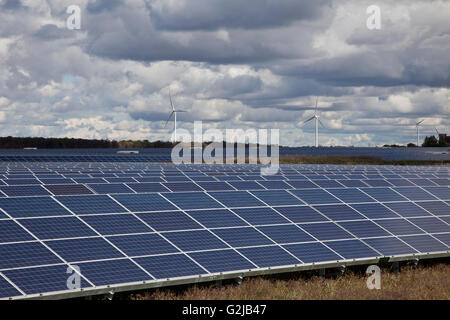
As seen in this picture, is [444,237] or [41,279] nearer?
[41,279]

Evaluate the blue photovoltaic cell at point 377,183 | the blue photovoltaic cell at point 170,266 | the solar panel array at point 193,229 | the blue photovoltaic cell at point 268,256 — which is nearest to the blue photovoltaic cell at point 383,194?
the solar panel array at point 193,229

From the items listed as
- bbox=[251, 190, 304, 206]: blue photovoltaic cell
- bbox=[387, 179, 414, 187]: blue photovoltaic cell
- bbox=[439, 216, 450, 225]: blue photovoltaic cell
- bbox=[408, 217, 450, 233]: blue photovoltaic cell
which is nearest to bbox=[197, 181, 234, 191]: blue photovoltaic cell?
bbox=[251, 190, 304, 206]: blue photovoltaic cell

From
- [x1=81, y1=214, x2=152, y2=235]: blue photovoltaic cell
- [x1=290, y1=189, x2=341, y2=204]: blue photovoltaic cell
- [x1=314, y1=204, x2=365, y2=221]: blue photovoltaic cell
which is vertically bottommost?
[x1=314, y1=204, x2=365, y2=221]: blue photovoltaic cell

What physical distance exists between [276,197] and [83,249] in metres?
13.8

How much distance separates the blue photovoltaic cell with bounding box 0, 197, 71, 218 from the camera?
26.3 meters

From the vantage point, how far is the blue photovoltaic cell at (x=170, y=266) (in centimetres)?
2408

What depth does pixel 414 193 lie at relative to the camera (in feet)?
137

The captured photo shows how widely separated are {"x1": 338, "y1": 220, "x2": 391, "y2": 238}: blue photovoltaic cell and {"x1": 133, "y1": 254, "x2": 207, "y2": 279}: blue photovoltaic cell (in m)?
10.4

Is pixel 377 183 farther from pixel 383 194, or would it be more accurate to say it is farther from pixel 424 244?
pixel 424 244

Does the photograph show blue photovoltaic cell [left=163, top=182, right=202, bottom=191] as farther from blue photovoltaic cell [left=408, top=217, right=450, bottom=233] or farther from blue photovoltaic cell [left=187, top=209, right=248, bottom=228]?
blue photovoltaic cell [left=408, top=217, right=450, bottom=233]

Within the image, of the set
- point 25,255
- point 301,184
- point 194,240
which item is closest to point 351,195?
point 301,184

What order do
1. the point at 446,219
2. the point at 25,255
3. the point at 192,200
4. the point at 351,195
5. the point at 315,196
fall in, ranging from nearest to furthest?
the point at 25,255, the point at 192,200, the point at 315,196, the point at 446,219, the point at 351,195
